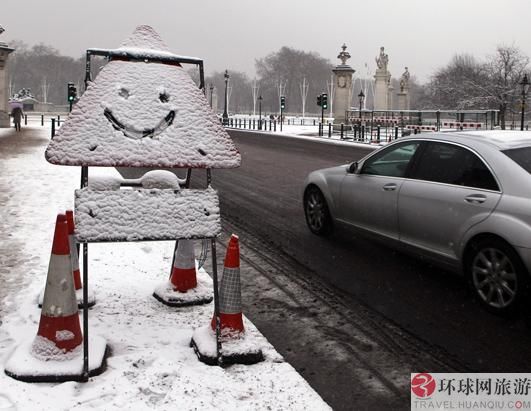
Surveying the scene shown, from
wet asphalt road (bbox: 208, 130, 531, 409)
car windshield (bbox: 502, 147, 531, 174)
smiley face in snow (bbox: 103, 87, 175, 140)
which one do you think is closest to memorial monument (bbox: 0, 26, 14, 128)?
wet asphalt road (bbox: 208, 130, 531, 409)

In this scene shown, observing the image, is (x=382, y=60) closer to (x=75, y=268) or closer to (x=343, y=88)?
(x=343, y=88)

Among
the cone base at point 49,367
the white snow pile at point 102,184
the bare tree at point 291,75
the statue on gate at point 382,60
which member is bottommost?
the cone base at point 49,367

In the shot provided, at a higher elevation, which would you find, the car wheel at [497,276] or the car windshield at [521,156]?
the car windshield at [521,156]

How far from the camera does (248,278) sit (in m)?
5.82

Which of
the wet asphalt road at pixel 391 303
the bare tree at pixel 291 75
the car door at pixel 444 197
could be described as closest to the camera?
the wet asphalt road at pixel 391 303

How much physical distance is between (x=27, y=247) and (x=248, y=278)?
9.00 ft

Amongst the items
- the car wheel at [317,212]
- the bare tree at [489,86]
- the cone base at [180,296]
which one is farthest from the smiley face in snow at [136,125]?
the bare tree at [489,86]

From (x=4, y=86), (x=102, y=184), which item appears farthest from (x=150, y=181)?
(x=4, y=86)

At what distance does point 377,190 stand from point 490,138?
4.28 ft

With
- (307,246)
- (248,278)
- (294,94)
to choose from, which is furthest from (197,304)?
(294,94)

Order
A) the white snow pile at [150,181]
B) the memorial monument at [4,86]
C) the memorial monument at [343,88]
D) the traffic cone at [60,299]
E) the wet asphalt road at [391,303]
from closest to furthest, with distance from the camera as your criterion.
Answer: the traffic cone at [60,299]
the white snow pile at [150,181]
the wet asphalt road at [391,303]
the memorial monument at [4,86]
the memorial monument at [343,88]

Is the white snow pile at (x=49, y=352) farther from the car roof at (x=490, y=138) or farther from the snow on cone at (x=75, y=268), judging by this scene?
the car roof at (x=490, y=138)

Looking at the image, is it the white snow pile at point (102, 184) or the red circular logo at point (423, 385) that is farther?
the white snow pile at point (102, 184)

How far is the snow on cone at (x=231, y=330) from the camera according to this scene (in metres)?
3.82
